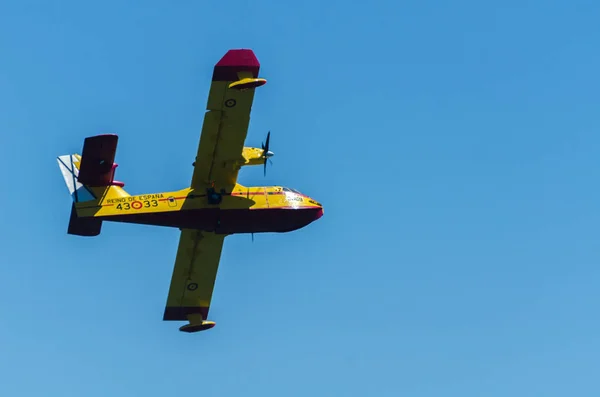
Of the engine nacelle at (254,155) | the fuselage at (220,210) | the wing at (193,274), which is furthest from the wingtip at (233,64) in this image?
the wing at (193,274)

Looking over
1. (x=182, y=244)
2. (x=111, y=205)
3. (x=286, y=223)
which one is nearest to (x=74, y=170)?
(x=111, y=205)

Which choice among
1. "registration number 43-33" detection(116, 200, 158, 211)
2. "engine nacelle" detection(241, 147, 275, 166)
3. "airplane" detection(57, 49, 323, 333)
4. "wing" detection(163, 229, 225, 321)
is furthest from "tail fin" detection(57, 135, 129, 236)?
"engine nacelle" detection(241, 147, 275, 166)

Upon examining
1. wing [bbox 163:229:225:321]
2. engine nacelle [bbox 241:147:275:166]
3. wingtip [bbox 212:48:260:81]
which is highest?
wingtip [bbox 212:48:260:81]

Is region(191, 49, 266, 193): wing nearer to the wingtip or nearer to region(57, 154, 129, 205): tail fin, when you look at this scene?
the wingtip

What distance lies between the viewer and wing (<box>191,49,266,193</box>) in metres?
50.8

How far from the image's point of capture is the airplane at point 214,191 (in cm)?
5128

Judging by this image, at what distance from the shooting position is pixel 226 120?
5197cm

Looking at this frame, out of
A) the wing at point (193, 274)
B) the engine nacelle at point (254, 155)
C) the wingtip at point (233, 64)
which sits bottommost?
the wing at point (193, 274)

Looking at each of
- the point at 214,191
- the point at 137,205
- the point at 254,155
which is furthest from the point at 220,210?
the point at 137,205

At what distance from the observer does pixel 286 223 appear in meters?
55.6

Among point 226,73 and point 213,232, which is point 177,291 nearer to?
point 213,232

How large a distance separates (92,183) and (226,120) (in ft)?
22.6

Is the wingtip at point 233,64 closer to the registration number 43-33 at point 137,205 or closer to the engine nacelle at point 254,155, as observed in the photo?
the engine nacelle at point 254,155

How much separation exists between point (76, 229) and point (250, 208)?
810cm
